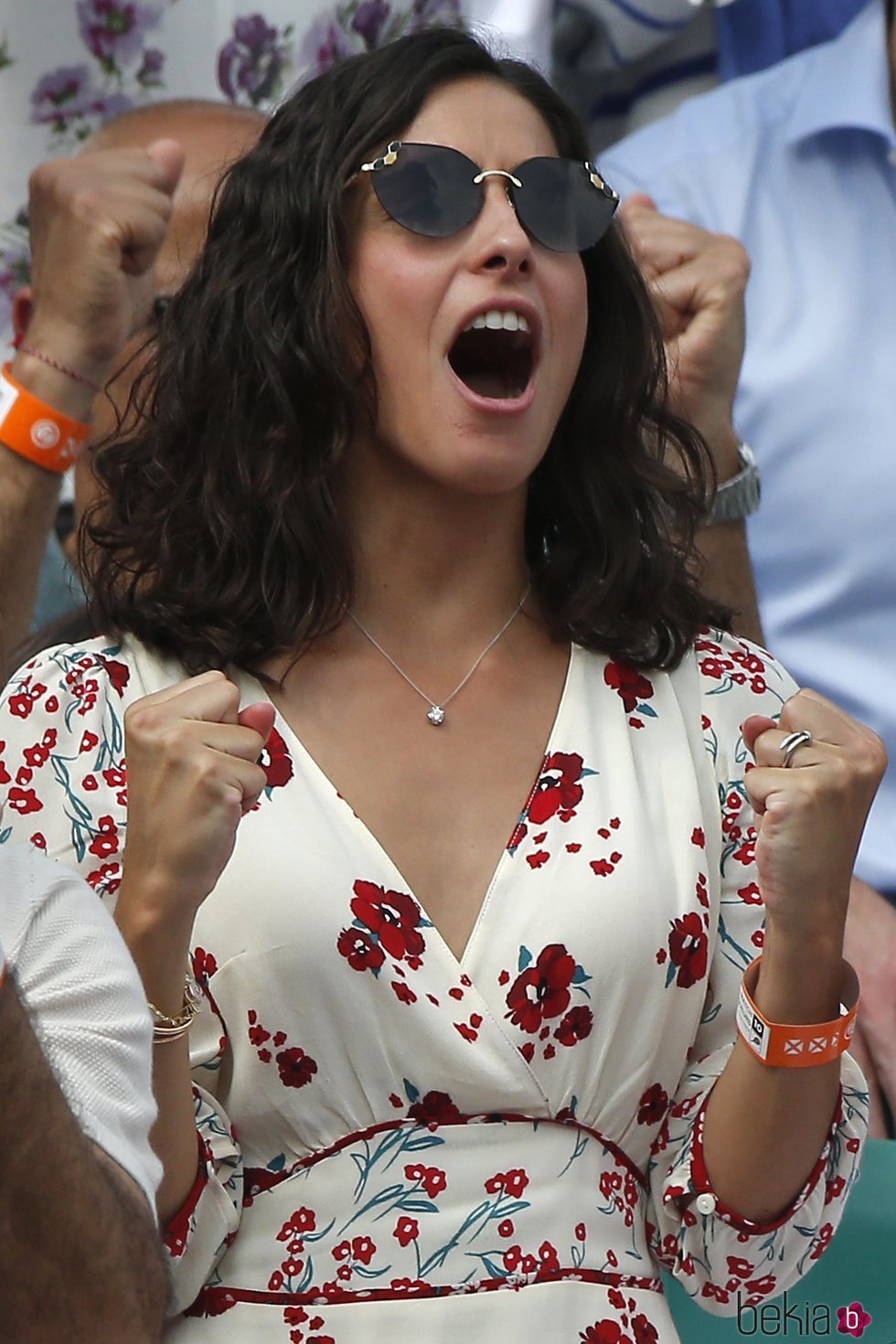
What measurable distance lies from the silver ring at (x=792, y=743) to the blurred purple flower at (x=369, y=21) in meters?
1.86

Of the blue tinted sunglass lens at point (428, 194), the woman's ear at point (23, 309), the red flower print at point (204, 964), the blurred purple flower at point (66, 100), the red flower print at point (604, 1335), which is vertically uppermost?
the blue tinted sunglass lens at point (428, 194)

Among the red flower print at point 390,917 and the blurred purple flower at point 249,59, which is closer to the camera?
the red flower print at point 390,917

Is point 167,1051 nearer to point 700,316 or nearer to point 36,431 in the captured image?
point 36,431

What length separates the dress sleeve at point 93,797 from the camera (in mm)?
1607

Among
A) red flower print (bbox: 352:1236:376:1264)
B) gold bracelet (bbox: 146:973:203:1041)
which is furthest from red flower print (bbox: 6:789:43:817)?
red flower print (bbox: 352:1236:376:1264)

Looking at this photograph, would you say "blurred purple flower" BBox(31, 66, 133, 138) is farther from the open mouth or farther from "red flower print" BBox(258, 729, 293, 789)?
"red flower print" BBox(258, 729, 293, 789)

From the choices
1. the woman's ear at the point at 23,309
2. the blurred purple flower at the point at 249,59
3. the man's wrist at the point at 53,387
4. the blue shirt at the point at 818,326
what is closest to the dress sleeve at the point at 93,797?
the man's wrist at the point at 53,387

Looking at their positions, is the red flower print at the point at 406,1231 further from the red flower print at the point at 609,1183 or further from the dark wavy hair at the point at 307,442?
the dark wavy hair at the point at 307,442

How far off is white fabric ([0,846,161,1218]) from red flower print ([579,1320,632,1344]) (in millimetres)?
621

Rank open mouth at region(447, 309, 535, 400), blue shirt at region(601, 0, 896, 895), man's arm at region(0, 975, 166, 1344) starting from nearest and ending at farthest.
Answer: man's arm at region(0, 975, 166, 1344)
open mouth at region(447, 309, 535, 400)
blue shirt at region(601, 0, 896, 895)

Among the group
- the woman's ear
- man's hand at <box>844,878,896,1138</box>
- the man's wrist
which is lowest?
man's hand at <box>844,878,896,1138</box>

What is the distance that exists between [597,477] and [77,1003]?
1.02 metres

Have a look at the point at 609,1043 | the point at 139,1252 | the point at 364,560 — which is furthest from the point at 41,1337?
the point at 364,560

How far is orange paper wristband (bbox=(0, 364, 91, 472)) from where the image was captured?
7.02ft
